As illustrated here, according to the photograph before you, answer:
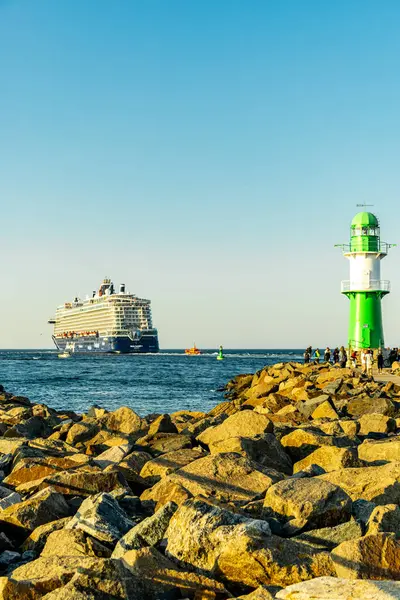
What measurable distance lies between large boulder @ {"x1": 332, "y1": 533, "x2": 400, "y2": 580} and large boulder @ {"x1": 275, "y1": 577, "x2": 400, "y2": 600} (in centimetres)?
19

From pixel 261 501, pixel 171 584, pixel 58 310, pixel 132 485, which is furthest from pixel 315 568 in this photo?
pixel 58 310

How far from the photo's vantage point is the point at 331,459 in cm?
621

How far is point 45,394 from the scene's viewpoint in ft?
87.9

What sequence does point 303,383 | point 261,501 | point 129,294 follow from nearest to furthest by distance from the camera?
point 261,501, point 303,383, point 129,294

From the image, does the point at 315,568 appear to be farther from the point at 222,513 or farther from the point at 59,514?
the point at 59,514

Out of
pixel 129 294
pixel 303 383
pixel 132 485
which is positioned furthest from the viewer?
pixel 129 294

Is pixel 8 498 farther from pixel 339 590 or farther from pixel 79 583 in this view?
pixel 339 590

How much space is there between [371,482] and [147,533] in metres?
1.85

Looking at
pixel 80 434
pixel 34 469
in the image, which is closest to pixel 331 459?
pixel 34 469

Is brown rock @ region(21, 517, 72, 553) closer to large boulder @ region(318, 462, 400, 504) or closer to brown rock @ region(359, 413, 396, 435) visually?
large boulder @ region(318, 462, 400, 504)

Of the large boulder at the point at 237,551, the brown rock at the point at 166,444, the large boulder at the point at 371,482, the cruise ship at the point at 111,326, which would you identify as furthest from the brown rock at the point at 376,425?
the cruise ship at the point at 111,326

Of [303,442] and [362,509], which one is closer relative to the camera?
[362,509]

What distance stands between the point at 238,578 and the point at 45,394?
23.9 meters

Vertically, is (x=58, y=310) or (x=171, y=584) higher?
(x=58, y=310)
